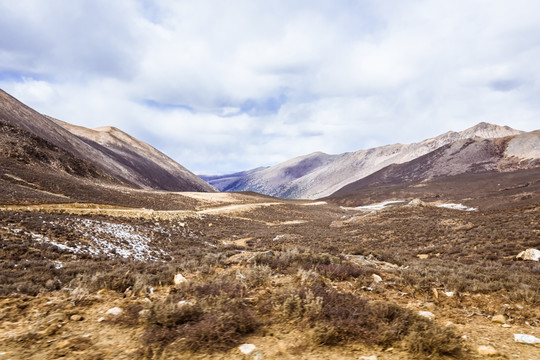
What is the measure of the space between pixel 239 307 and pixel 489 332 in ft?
14.6

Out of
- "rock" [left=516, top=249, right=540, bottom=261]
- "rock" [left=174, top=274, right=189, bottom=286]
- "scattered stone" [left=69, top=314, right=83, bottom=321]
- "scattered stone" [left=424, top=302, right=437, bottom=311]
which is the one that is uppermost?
"scattered stone" [left=69, top=314, right=83, bottom=321]

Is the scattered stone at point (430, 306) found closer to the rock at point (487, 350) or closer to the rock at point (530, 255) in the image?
the rock at point (487, 350)

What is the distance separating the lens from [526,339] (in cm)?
430

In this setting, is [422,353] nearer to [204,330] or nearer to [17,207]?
[204,330]

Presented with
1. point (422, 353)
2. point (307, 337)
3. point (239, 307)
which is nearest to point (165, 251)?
point (239, 307)

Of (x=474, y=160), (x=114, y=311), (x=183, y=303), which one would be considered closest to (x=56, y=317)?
(x=114, y=311)

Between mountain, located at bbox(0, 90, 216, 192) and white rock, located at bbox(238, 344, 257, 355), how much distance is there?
75874 mm

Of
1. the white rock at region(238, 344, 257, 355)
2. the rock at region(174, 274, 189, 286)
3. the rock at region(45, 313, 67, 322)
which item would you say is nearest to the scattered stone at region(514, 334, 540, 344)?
the white rock at region(238, 344, 257, 355)

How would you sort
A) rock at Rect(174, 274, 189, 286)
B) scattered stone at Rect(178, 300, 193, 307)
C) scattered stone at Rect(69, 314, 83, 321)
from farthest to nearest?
rock at Rect(174, 274, 189, 286) < scattered stone at Rect(178, 300, 193, 307) < scattered stone at Rect(69, 314, 83, 321)

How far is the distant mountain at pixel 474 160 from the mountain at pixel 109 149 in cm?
8480

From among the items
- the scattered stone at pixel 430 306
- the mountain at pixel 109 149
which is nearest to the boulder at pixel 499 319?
the scattered stone at pixel 430 306

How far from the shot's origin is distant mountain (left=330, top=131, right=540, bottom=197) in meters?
104

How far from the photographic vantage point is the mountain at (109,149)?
75.6 m

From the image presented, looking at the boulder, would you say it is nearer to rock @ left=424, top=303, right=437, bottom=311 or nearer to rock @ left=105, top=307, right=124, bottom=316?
rock @ left=424, top=303, right=437, bottom=311
